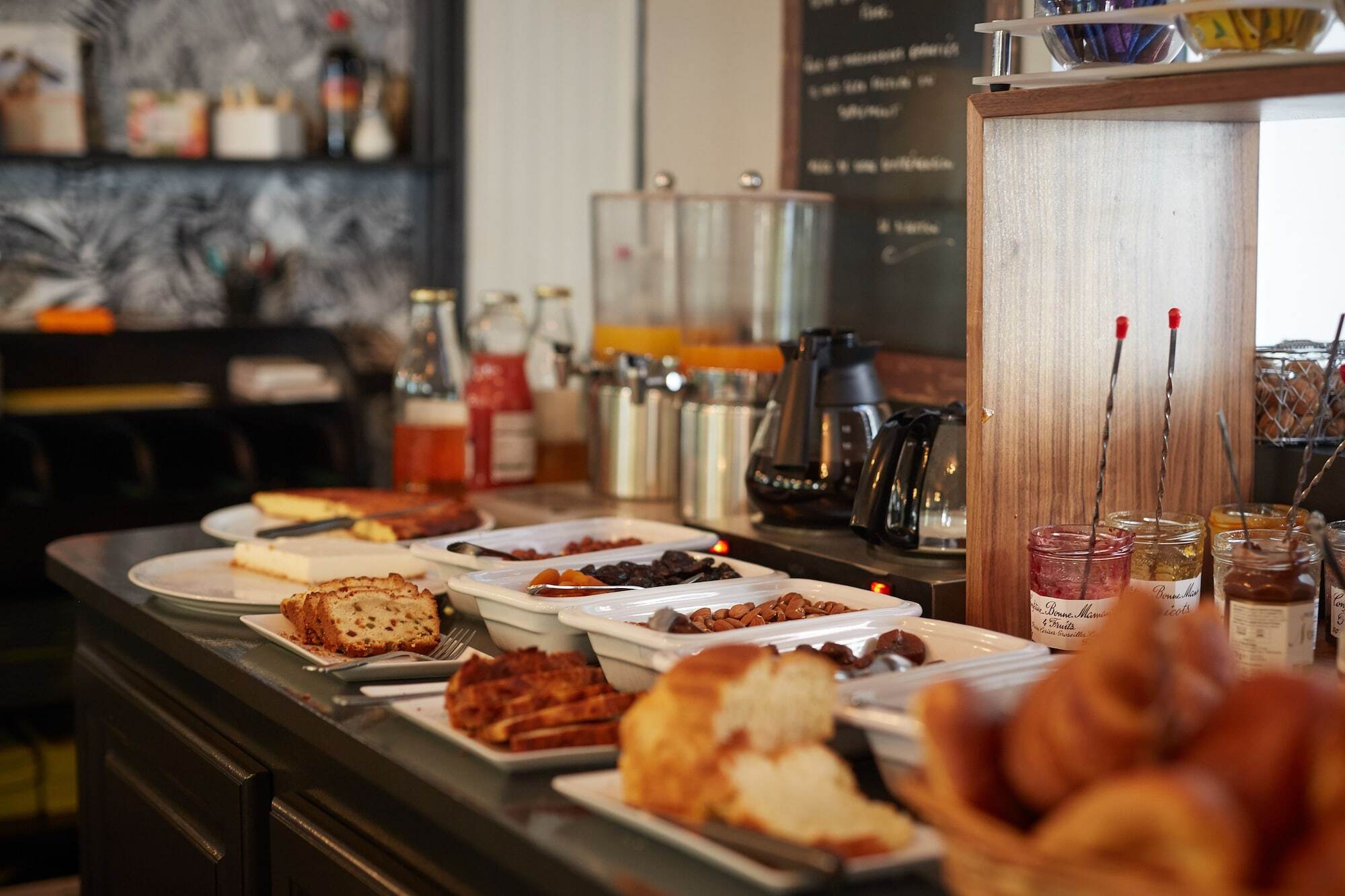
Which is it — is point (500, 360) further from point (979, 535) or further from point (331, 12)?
point (331, 12)

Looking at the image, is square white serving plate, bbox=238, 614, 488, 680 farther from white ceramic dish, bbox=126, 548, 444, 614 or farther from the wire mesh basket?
the wire mesh basket

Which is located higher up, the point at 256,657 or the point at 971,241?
the point at 971,241

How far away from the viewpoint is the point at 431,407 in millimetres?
2443

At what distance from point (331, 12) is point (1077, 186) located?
283cm

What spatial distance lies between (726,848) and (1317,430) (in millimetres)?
875

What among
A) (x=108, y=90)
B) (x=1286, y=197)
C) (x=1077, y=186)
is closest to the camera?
(x=1077, y=186)

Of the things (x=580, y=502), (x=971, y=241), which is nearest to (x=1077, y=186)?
(x=971, y=241)

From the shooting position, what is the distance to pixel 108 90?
11.6ft

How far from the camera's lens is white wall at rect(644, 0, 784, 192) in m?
2.79

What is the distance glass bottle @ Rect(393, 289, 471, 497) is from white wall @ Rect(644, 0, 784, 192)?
2.40 feet

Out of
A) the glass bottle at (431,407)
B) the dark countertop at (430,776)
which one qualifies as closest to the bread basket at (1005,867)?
the dark countertop at (430,776)

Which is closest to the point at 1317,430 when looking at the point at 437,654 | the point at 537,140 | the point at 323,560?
the point at 437,654

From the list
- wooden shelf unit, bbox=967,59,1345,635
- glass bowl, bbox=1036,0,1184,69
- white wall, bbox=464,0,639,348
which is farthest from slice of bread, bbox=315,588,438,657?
white wall, bbox=464,0,639,348

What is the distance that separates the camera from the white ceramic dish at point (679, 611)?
1.24 metres
